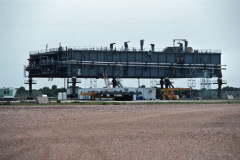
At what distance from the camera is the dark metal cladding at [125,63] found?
79.4 metres

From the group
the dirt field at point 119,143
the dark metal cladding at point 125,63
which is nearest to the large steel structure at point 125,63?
the dark metal cladding at point 125,63

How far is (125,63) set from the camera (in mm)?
81875

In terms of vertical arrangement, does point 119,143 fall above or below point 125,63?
below

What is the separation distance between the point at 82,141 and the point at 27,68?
73954mm

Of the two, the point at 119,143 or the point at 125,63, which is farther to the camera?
the point at 125,63

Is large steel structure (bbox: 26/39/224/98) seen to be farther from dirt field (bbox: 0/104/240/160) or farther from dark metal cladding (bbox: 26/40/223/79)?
dirt field (bbox: 0/104/240/160)

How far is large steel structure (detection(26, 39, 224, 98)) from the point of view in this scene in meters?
79.4

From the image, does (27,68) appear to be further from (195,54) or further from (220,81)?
(220,81)

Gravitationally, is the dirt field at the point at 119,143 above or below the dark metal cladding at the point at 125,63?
below

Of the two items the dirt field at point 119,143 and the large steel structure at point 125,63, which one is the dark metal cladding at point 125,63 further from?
the dirt field at point 119,143

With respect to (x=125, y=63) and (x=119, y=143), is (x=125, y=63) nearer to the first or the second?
(x=125, y=63)

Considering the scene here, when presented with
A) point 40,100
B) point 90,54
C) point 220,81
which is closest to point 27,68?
point 90,54

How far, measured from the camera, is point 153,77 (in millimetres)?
86938

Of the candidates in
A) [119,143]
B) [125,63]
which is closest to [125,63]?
[125,63]
